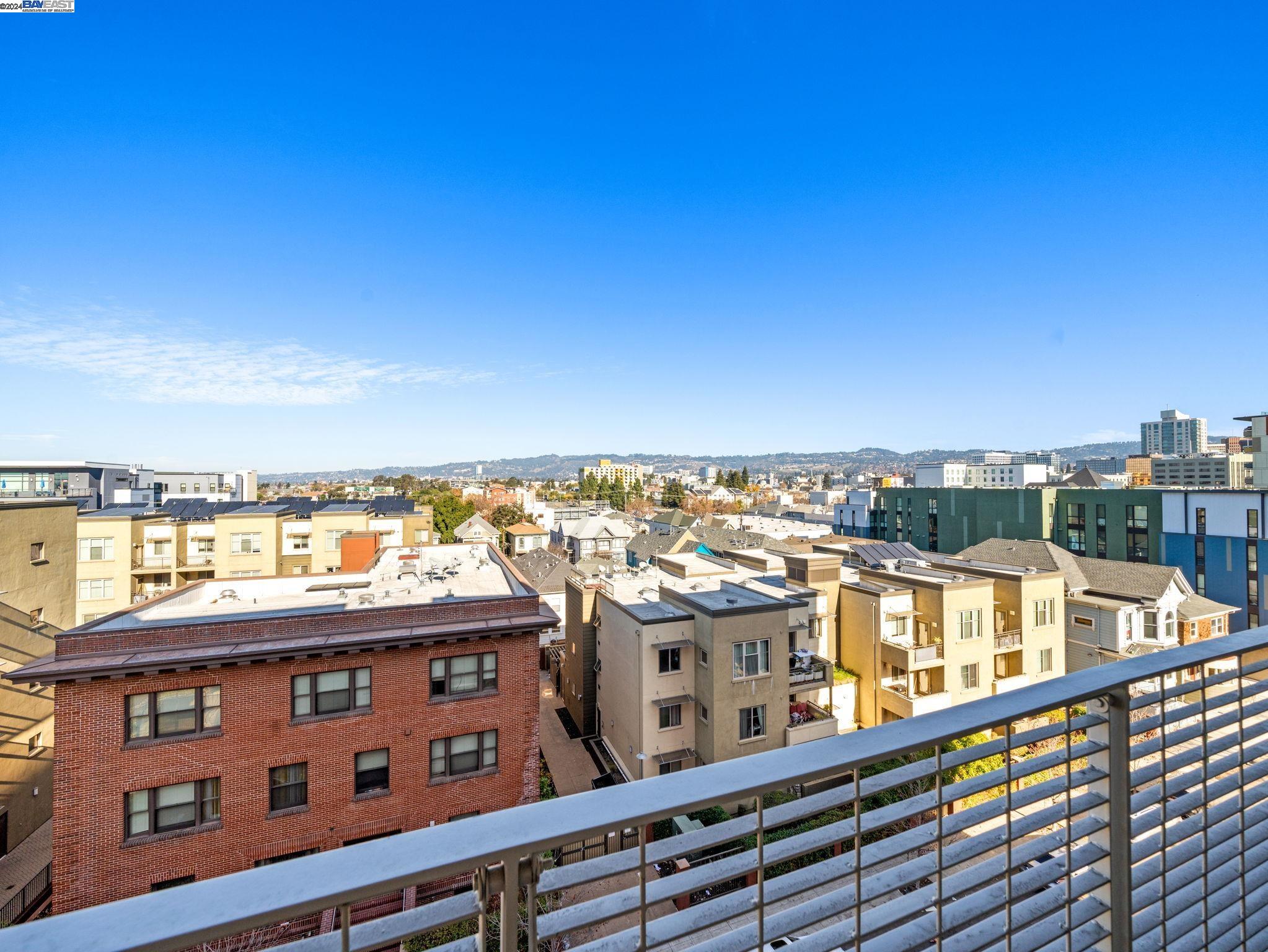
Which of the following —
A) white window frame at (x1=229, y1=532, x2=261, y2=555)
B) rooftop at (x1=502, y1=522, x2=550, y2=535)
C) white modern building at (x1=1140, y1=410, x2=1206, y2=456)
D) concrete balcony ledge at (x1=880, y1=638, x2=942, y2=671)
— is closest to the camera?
concrete balcony ledge at (x1=880, y1=638, x2=942, y2=671)

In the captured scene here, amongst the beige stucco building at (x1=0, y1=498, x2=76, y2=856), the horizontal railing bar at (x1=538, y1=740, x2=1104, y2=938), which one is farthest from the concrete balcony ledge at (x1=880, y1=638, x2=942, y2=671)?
the beige stucco building at (x1=0, y1=498, x2=76, y2=856)

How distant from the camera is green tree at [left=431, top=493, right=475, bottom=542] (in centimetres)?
4669

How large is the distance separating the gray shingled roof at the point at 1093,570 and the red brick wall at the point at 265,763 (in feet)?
66.0

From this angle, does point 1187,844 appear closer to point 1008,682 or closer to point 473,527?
point 1008,682

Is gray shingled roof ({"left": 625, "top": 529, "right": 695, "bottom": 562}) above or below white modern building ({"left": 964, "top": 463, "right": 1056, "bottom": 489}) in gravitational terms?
below

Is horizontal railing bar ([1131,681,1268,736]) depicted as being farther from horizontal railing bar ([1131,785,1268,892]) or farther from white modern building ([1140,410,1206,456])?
white modern building ([1140,410,1206,456])

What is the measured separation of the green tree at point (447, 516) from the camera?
153ft

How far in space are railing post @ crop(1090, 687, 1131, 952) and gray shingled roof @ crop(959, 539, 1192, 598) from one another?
23.6m

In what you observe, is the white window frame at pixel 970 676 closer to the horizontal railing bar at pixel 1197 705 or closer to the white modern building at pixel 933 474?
the horizontal railing bar at pixel 1197 705

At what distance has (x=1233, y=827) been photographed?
1.98 meters

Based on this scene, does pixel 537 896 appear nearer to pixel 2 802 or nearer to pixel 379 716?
pixel 379 716

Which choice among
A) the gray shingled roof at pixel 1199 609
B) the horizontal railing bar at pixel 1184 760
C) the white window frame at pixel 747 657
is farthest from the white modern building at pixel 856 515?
the horizontal railing bar at pixel 1184 760

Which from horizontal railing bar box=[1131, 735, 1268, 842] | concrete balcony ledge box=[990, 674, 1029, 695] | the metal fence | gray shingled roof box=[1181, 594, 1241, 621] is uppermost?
horizontal railing bar box=[1131, 735, 1268, 842]

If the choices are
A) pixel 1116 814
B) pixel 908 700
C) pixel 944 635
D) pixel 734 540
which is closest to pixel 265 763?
pixel 1116 814
